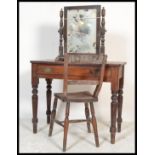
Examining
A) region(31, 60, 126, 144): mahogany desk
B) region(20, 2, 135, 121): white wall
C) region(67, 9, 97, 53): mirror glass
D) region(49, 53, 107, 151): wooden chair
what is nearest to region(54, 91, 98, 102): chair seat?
region(49, 53, 107, 151): wooden chair

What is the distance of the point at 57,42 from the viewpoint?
329 cm

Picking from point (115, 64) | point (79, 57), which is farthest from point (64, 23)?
point (115, 64)

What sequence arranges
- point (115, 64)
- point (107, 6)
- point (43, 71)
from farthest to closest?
point (107, 6), point (43, 71), point (115, 64)

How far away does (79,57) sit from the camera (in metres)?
2.56

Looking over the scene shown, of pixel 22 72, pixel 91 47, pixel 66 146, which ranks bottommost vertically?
pixel 66 146

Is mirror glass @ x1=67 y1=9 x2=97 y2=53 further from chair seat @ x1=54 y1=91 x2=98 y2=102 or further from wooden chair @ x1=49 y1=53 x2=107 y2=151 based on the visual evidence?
chair seat @ x1=54 y1=91 x2=98 y2=102

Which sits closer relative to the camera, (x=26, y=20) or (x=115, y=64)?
(x=115, y=64)

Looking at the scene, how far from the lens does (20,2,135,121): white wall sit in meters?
3.18

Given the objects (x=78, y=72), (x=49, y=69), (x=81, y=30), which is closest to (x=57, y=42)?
(x=81, y=30)

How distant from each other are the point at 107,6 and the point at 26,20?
0.88 meters

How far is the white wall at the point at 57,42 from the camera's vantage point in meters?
3.18

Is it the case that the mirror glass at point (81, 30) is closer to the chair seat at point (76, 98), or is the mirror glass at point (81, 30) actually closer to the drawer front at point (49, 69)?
the drawer front at point (49, 69)

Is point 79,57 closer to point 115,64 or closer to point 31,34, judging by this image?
point 115,64

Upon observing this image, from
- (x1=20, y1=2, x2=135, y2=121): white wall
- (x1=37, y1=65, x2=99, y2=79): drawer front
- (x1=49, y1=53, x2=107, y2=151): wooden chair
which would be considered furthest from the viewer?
(x1=20, y1=2, x2=135, y2=121): white wall
